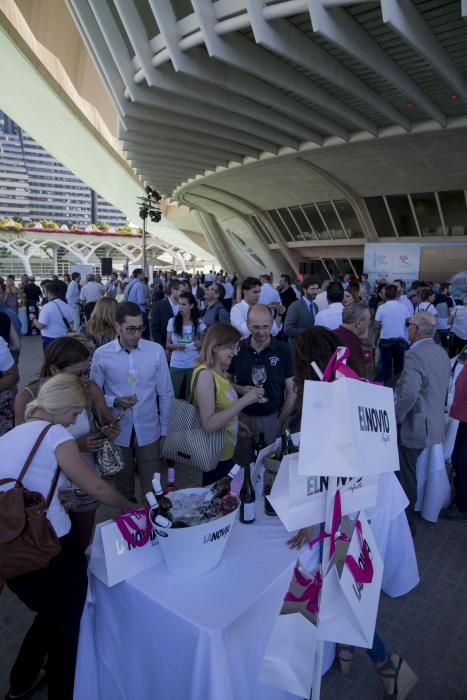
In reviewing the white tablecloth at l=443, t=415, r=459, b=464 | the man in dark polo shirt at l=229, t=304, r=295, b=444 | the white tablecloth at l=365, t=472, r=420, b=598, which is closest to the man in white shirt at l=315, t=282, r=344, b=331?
the white tablecloth at l=443, t=415, r=459, b=464

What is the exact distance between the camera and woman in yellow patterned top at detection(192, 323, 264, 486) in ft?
9.12

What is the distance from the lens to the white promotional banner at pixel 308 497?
167 cm

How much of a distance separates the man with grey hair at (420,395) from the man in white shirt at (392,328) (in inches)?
137

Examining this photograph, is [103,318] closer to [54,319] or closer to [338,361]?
[54,319]

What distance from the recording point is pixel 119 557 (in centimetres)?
177

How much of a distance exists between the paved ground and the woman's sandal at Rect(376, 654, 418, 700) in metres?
0.09

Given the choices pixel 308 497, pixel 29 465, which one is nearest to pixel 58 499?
pixel 29 465

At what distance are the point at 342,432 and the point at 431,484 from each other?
2.83 metres

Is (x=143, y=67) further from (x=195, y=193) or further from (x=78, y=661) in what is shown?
(x=195, y=193)

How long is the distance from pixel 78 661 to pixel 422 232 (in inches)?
825

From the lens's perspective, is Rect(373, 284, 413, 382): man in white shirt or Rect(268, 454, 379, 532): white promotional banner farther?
Rect(373, 284, 413, 382): man in white shirt

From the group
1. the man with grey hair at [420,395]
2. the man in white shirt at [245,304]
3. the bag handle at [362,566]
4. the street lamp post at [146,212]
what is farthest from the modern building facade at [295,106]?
the bag handle at [362,566]

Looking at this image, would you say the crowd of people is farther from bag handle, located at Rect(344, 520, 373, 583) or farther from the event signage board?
the event signage board

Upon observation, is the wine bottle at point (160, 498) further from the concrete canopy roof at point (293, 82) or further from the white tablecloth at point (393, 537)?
the concrete canopy roof at point (293, 82)
